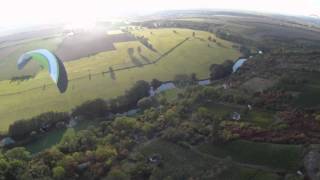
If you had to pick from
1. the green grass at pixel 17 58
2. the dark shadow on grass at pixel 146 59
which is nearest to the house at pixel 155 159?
the green grass at pixel 17 58

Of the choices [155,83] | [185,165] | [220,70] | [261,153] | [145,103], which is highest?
[261,153]

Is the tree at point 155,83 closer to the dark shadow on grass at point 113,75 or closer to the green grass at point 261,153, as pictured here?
the dark shadow on grass at point 113,75

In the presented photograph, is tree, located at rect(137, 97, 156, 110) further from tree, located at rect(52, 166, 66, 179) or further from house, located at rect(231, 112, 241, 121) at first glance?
tree, located at rect(52, 166, 66, 179)

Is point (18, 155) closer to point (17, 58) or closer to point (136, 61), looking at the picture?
point (136, 61)

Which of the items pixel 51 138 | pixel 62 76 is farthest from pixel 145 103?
pixel 51 138

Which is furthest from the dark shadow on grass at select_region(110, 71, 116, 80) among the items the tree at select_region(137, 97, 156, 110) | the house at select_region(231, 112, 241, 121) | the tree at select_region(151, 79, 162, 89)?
the house at select_region(231, 112, 241, 121)

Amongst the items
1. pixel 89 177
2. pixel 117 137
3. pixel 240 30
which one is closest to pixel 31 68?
pixel 117 137
